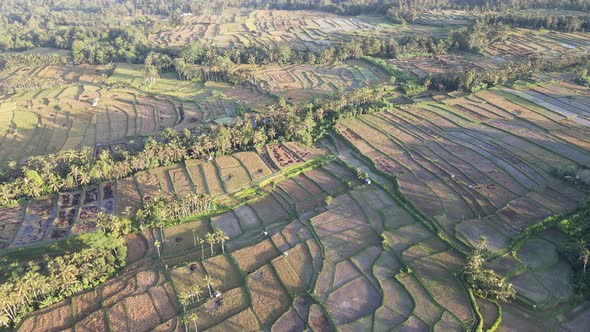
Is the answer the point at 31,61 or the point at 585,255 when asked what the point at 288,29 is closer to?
the point at 31,61

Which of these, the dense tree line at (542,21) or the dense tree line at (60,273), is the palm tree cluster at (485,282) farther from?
the dense tree line at (542,21)

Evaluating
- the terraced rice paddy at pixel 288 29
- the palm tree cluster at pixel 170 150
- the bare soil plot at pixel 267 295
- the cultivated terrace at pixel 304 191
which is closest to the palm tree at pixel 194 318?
the cultivated terrace at pixel 304 191

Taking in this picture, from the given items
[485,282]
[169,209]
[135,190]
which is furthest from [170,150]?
[485,282]

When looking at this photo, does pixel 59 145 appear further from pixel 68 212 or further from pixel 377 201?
pixel 377 201

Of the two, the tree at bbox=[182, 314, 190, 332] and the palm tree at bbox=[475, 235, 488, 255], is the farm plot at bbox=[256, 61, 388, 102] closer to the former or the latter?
the palm tree at bbox=[475, 235, 488, 255]

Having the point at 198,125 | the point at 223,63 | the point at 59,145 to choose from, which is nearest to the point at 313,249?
the point at 198,125
